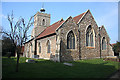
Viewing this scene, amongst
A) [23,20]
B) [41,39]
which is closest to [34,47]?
[41,39]

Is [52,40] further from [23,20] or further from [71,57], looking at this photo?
[23,20]

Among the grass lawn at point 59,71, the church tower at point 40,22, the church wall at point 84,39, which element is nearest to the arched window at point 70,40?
the church wall at point 84,39

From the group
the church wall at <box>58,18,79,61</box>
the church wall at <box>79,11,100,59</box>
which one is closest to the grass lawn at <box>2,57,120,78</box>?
the church wall at <box>58,18,79,61</box>

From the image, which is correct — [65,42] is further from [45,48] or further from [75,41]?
[45,48]

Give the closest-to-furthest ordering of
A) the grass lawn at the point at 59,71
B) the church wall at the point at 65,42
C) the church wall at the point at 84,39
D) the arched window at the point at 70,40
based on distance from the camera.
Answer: the grass lawn at the point at 59,71
the church wall at the point at 65,42
the arched window at the point at 70,40
the church wall at the point at 84,39

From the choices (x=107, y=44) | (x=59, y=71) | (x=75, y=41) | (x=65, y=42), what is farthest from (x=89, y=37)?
(x=59, y=71)

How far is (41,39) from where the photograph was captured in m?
25.1

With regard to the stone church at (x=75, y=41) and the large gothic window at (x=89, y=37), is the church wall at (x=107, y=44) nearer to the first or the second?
the stone church at (x=75, y=41)

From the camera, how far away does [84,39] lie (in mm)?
21078

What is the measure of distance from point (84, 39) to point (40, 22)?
16.5 meters

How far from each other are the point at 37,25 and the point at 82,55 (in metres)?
17.5

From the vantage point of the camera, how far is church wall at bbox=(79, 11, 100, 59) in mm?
20669

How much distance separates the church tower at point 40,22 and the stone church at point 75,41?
460cm

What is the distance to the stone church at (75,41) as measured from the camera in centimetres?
1798
